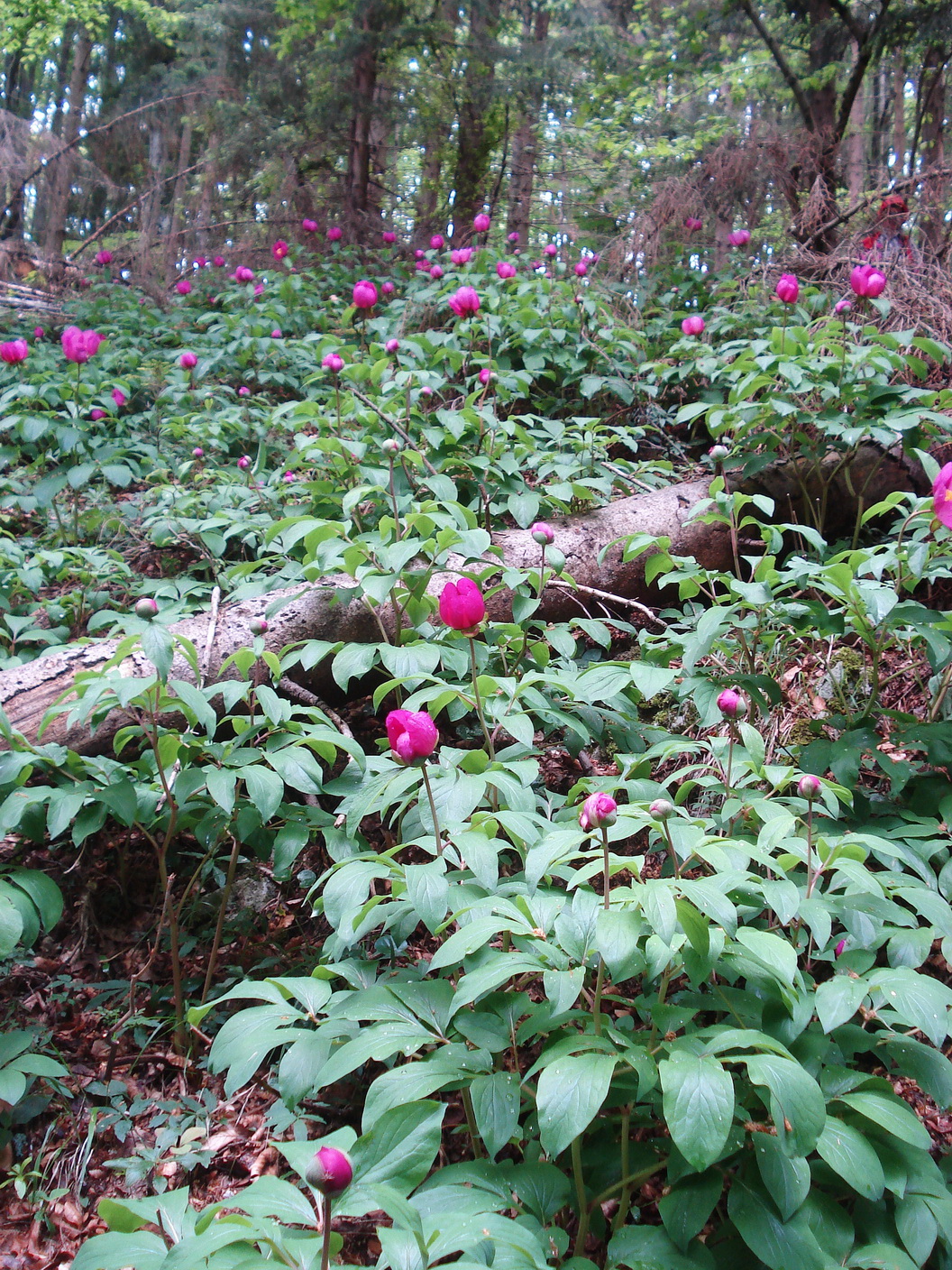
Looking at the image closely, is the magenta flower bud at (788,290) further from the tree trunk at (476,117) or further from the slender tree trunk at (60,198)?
the slender tree trunk at (60,198)

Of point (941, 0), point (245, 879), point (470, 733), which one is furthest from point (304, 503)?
point (941, 0)

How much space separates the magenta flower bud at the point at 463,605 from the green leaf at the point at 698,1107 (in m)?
0.91

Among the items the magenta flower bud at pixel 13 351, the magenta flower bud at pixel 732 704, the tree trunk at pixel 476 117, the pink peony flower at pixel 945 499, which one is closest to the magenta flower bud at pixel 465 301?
the magenta flower bud at pixel 13 351

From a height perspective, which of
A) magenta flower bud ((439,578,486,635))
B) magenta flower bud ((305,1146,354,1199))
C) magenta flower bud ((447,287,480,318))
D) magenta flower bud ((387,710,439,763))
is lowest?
magenta flower bud ((305,1146,354,1199))

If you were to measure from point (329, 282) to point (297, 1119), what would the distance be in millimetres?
6394

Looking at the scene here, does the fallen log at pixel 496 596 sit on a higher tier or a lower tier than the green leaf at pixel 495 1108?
higher

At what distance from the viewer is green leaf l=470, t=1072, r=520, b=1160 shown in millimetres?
1112

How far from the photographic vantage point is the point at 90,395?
425 centimetres

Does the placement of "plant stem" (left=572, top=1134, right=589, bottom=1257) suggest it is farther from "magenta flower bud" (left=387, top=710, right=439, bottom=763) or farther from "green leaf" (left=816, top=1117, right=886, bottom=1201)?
"magenta flower bud" (left=387, top=710, right=439, bottom=763)

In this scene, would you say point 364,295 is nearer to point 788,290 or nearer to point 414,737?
point 788,290

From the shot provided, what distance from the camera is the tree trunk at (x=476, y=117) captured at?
6398 mm

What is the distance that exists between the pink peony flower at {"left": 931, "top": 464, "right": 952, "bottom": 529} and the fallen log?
75 centimetres

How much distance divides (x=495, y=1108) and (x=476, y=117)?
7.85 metres

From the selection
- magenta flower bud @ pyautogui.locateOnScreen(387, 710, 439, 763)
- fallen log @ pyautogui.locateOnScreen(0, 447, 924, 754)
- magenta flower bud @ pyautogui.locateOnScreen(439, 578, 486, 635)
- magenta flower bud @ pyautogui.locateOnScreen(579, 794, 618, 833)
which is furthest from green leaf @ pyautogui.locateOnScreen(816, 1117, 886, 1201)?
fallen log @ pyautogui.locateOnScreen(0, 447, 924, 754)
